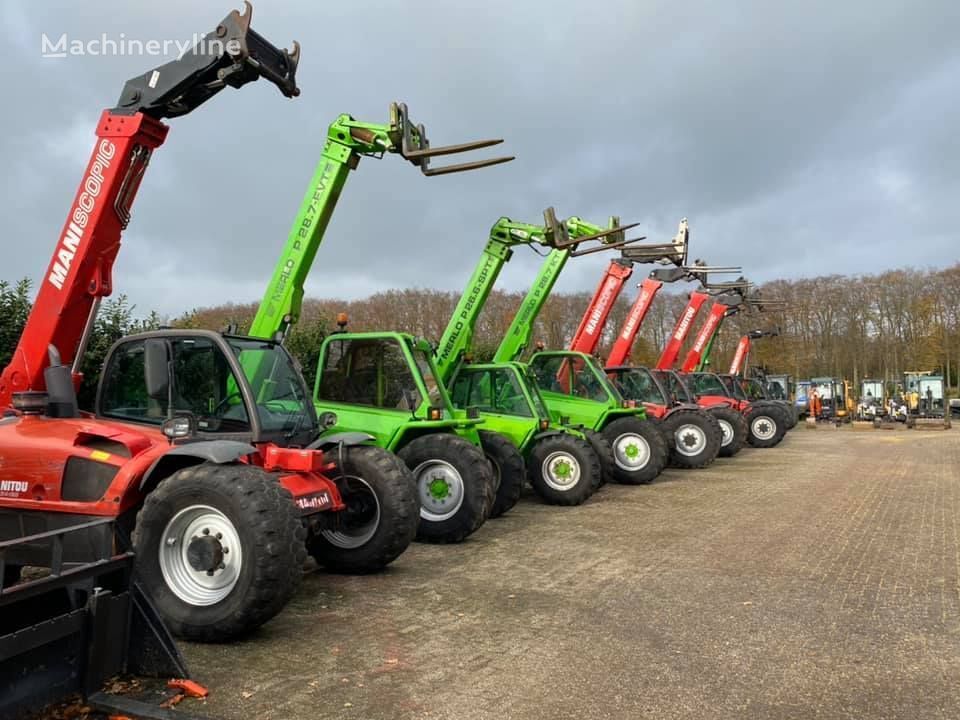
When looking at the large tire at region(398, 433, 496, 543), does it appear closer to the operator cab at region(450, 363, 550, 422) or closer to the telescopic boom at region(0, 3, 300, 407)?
the operator cab at region(450, 363, 550, 422)

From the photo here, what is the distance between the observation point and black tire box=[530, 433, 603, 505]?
994cm

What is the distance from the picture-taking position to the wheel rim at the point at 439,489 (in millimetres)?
7395

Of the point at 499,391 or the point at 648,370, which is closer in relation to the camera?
the point at 499,391

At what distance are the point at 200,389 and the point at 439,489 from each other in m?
2.93

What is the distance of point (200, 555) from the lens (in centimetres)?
435

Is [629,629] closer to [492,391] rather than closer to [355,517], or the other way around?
[355,517]

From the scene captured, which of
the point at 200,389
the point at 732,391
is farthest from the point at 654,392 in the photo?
the point at 200,389

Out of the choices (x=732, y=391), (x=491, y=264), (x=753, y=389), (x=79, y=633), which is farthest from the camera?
(x=753, y=389)

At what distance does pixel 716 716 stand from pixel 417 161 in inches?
237

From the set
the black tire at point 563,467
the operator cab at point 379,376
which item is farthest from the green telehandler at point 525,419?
the operator cab at point 379,376

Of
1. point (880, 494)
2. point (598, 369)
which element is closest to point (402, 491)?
point (598, 369)

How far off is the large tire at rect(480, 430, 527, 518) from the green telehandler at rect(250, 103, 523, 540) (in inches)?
38.0

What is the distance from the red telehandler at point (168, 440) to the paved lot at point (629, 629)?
496 mm

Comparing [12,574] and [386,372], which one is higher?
[386,372]
